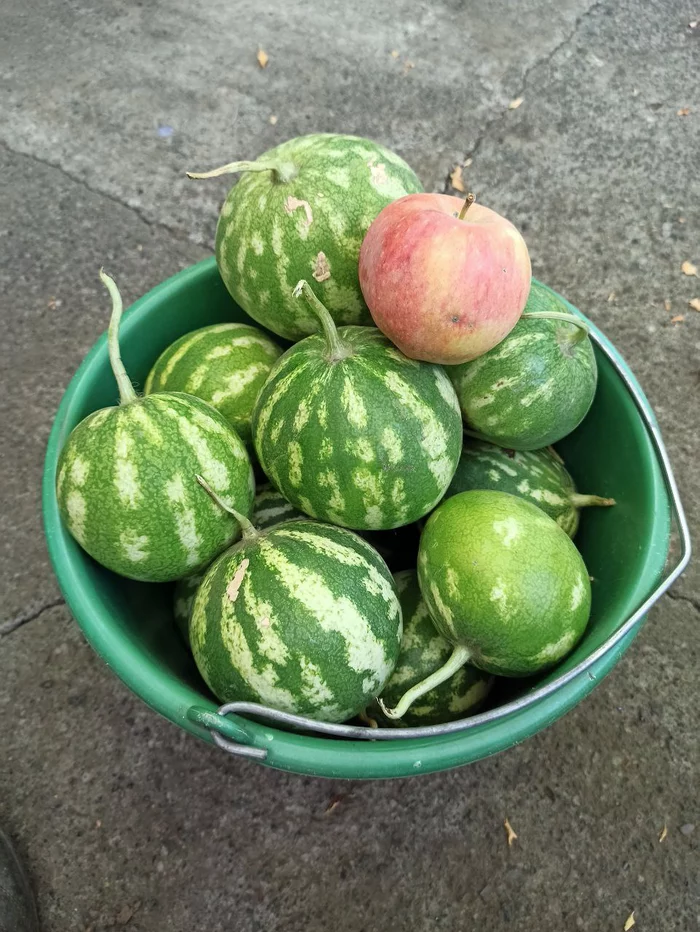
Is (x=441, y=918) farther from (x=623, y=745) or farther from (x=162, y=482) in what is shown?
(x=162, y=482)

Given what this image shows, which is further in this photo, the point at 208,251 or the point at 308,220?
the point at 208,251

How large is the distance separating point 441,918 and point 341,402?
145 cm

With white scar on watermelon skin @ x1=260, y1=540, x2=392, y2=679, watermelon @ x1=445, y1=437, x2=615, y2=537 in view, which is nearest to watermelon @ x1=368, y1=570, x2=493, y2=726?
white scar on watermelon skin @ x1=260, y1=540, x2=392, y2=679

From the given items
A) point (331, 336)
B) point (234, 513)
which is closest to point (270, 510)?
point (234, 513)

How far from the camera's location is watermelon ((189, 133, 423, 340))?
4.69ft

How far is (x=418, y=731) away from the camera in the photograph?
3.86 feet

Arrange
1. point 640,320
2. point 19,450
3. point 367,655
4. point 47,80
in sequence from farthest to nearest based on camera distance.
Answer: point 47,80
point 640,320
point 19,450
point 367,655

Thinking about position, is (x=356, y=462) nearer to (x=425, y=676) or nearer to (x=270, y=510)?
(x=270, y=510)

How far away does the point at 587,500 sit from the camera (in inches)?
64.7

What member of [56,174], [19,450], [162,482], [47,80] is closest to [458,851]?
[162,482]

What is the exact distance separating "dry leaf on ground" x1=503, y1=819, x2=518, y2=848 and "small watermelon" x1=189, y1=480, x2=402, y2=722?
3.10ft

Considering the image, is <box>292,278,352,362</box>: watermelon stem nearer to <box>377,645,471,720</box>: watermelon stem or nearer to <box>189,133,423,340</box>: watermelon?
<box>189,133,423,340</box>: watermelon

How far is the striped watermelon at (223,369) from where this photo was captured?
5.23 feet

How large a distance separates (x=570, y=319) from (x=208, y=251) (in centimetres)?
182
